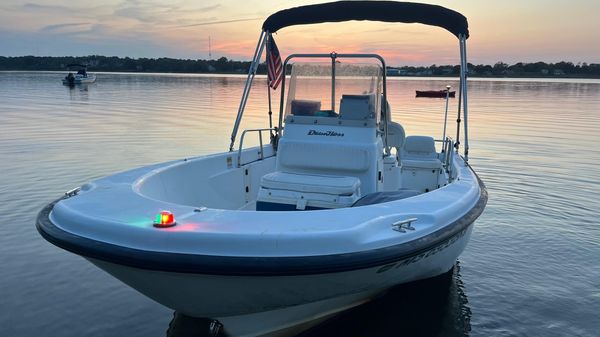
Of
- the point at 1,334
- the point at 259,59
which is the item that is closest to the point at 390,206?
the point at 259,59

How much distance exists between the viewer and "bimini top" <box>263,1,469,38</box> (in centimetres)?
547

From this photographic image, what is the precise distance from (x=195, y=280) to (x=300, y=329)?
1186mm

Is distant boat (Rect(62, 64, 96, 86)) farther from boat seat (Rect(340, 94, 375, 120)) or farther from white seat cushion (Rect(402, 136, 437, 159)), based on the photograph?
boat seat (Rect(340, 94, 375, 120))

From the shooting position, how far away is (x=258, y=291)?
3150 mm

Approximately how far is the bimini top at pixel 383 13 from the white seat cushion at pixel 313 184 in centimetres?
213

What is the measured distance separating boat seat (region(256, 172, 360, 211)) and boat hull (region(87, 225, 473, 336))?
0.97m

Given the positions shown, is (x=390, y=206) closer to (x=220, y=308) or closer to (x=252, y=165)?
(x=220, y=308)

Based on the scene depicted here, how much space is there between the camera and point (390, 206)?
12.1 ft

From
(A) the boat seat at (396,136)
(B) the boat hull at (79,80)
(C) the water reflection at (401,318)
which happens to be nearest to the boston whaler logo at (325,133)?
(C) the water reflection at (401,318)

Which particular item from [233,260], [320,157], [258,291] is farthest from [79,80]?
[233,260]

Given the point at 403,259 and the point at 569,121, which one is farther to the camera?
the point at 569,121

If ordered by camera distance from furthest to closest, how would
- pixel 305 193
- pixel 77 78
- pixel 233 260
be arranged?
pixel 77 78, pixel 305 193, pixel 233 260

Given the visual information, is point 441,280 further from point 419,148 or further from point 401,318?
point 419,148

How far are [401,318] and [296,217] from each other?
1.96 m
